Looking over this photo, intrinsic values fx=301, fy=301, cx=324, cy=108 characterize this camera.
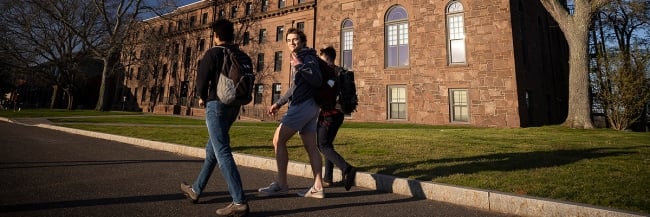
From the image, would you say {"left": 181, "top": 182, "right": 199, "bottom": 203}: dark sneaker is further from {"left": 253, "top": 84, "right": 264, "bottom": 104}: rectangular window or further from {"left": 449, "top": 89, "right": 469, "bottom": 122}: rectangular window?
{"left": 253, "top": 84, "right": 264, "bottom": 104}: rectangular window

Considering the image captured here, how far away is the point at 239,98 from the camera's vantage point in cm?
275

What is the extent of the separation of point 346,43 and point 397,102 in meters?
5.20

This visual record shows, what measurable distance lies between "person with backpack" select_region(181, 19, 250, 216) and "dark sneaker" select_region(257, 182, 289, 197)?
2.21 feet

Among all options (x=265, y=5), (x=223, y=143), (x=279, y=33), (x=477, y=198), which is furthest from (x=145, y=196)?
(x=265, y=5)

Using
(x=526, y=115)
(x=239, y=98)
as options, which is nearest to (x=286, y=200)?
(x=239, y=98)

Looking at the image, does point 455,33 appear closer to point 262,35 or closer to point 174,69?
point 262,35

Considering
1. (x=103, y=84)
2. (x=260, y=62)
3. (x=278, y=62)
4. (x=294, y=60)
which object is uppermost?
(x=260, y=62)

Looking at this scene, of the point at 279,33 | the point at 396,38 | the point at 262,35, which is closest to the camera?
the point at 396,38

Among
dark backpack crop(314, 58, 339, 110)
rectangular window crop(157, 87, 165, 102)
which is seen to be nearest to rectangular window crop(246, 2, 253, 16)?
rectangular window crop(157, 87, 165, 102)

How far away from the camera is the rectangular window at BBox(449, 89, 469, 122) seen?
14.6 metres

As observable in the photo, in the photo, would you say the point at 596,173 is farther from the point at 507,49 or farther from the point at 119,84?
the point at 119,84

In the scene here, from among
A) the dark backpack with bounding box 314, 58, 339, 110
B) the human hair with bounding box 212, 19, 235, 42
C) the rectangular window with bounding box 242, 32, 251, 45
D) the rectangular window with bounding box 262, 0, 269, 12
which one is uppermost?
the rectangular window with bounding box 262, 0, 269, 12

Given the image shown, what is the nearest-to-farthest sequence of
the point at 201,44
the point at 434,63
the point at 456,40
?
the point at 456,40, the point at 434,63, the point at 201,44

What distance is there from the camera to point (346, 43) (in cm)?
1897
